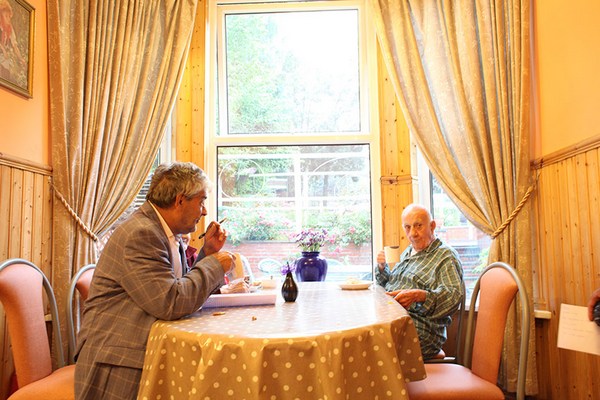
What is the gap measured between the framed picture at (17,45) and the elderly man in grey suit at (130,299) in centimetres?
146

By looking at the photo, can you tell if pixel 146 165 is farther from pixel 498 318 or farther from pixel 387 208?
pixel 498 318

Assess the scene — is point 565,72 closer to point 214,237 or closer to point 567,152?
point 567,152

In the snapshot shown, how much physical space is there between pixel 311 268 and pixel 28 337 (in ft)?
5.37

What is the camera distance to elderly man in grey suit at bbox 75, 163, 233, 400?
5.10 ft

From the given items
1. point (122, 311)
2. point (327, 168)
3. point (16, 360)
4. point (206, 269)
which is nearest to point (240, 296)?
point (206, 269)

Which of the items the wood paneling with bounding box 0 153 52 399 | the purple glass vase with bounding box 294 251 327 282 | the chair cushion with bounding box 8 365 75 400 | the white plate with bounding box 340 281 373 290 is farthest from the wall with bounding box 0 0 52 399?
the white plate with bounding box 340 281 373 290

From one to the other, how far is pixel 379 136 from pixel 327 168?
452 mm

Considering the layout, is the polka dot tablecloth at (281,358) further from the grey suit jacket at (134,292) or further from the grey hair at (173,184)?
the grey hair at (173,184)

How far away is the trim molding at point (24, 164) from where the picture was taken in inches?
97.4

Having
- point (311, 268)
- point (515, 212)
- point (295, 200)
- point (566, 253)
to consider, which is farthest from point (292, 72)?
point (566, 253)

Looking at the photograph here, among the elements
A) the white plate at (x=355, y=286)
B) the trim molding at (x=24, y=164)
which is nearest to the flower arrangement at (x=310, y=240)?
the white plate at (x=355, y=286)

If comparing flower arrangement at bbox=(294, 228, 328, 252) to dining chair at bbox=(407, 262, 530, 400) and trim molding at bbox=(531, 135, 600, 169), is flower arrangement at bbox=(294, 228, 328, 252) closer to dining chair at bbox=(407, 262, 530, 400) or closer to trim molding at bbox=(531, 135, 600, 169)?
dining chair at bbox=(407, 262, 530, 400)

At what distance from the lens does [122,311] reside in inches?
63.5

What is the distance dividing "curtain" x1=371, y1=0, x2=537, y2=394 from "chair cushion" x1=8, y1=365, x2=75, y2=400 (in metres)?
2.35
